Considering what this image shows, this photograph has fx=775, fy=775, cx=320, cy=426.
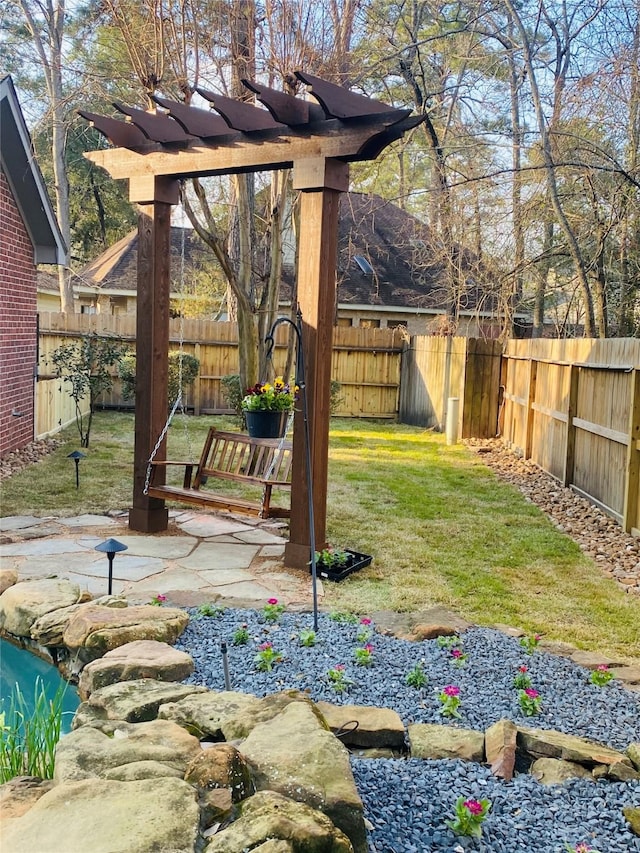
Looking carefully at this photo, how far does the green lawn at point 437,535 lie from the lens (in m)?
4.53

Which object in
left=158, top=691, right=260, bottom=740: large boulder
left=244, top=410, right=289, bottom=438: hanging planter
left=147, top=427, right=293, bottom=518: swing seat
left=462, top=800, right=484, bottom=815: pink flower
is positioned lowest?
left=462, top=800, right=484, bottom=815: pink flower

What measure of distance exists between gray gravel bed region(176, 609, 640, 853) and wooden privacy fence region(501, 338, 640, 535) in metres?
3.17

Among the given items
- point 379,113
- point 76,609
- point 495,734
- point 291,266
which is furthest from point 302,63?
point 291,266

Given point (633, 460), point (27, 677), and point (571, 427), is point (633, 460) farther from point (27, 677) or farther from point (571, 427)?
point (27, 677)

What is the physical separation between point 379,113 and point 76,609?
3195 mm

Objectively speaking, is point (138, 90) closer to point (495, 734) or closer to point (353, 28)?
point (353, 28)

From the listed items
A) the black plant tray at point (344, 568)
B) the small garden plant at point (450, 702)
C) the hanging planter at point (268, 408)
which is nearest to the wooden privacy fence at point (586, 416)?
the black plant tray at point (344, 568)

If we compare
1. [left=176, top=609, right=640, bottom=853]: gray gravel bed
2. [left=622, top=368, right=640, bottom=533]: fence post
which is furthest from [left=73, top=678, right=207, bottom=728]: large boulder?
[left=622, top=368, right=640, bottom=533]: fence post

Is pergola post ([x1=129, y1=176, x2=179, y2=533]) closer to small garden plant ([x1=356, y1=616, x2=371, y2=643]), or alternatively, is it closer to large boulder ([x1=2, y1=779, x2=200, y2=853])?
small garden plant ([x1=356, y1=616, x2=371, y2=643])

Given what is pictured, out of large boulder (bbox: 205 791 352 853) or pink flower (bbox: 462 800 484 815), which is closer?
large boulder (bbox: 205 791 352 853)

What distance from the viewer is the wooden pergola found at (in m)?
4.64

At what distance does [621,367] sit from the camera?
6.70 metres

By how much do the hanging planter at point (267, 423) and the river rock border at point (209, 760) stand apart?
221 cm

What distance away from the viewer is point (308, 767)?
7.25 feet
